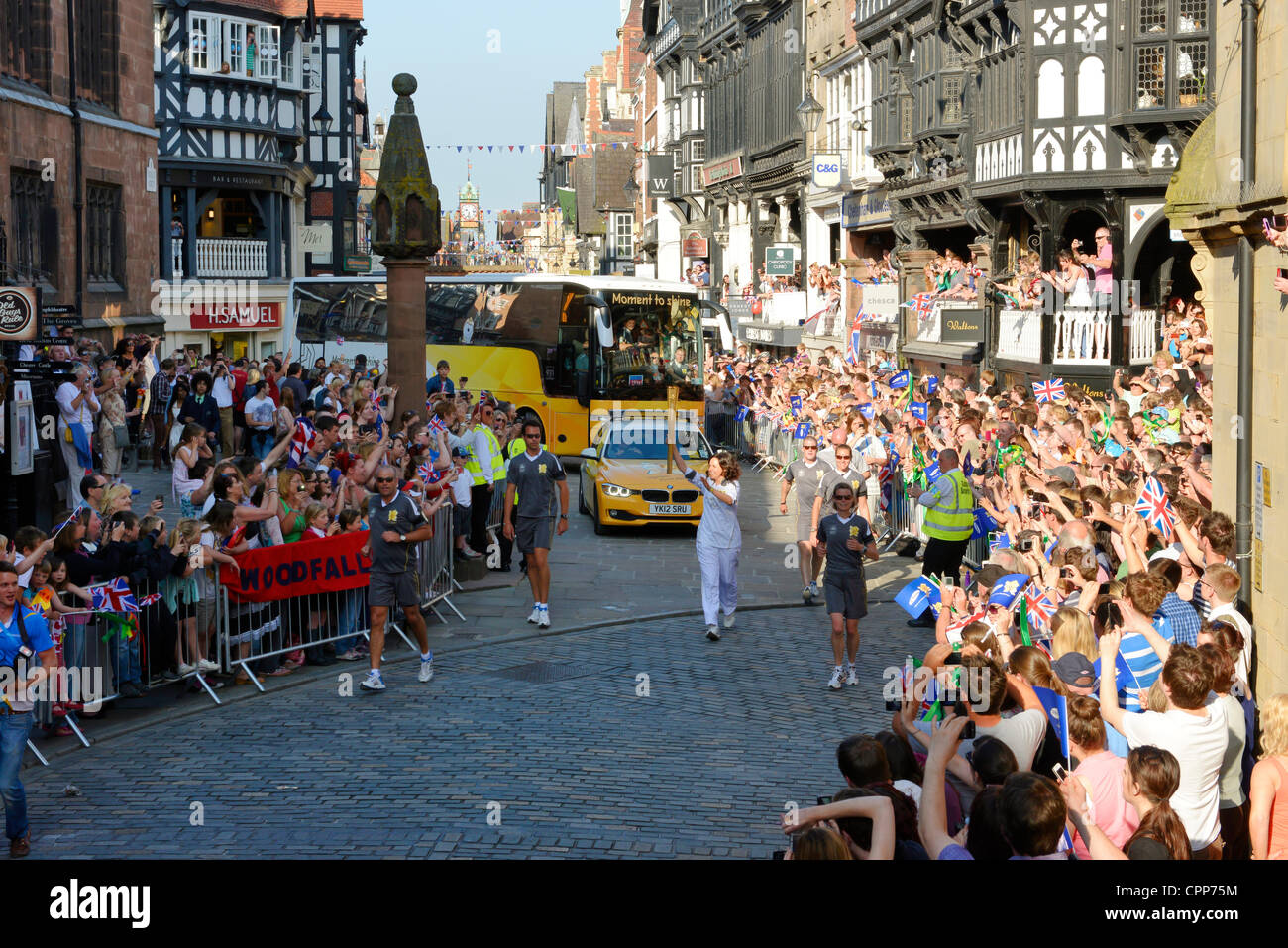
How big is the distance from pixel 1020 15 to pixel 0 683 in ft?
73.5

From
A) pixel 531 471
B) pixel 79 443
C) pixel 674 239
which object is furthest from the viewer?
pixel 674 239

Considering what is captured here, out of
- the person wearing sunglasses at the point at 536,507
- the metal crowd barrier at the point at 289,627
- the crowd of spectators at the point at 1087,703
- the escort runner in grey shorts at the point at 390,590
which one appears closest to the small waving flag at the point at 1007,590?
the crowd of spectators at the point at 1087,703

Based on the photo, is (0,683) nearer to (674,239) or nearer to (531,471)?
(531,471)

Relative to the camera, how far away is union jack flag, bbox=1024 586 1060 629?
10.1m

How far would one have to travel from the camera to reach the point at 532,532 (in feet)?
48.0

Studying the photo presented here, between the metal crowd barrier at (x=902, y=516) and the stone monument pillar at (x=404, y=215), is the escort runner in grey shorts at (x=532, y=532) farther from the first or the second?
the metal crowd barrier at (x=902, y=516)

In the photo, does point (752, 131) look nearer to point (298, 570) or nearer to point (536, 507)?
point (536, 507)

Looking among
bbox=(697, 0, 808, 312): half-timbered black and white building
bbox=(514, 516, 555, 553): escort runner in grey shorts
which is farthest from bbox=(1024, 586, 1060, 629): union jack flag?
bbox=(697, 0, 808, 312): half-timbered black and white building

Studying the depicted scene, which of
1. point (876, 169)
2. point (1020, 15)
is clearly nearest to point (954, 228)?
point (876, 169)

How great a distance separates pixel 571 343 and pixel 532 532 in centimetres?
1457

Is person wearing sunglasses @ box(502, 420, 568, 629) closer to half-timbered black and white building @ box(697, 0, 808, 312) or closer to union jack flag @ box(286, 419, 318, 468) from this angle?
union jack flag @ box(286, 419, 318, 468)

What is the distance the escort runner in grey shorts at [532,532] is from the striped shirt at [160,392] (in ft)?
40.5

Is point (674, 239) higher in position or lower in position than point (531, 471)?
higher

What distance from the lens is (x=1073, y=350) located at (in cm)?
2595
